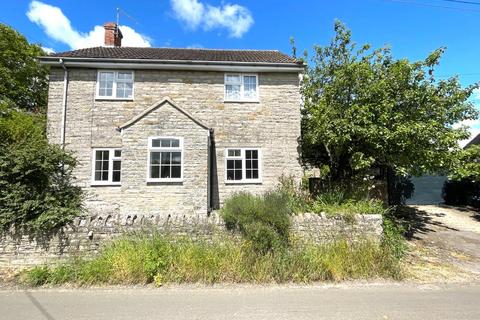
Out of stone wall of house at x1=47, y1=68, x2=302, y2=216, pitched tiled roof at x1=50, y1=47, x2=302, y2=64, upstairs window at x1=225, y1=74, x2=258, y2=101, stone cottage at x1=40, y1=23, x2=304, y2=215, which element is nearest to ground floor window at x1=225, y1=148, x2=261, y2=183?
stone cottage at x1=40, y1=23, x2=304, y2=215

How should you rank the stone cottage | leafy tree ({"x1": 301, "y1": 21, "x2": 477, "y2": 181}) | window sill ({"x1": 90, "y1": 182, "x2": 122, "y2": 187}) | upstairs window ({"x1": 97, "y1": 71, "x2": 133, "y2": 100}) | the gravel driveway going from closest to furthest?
the gravel driveway → leafy tree ({"x1": 301, "y1": 21, "x2": 477, "y2": 181}) → window sill ({"x1": 90, "y1": 182, "x2": 122, "y2": 187}) → the stone cottage → upstairs window ({"x1": 97, "y1": 71, "x2": 133, "y2": 100})

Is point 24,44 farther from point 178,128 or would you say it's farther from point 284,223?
point 284,223

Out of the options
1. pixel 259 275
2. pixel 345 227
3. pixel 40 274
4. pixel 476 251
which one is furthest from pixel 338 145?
pixel 40 274

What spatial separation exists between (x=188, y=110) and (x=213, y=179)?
3.43 metres

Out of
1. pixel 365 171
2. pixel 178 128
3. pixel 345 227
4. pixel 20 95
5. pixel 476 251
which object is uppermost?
pixel 20 95

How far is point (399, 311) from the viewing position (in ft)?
17.3

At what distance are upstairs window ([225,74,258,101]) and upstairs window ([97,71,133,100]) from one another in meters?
4.55

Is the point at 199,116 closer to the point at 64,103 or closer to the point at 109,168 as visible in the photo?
the point at 109,168

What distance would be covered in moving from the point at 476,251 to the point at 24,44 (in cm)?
3052

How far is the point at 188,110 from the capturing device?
14.4 metres

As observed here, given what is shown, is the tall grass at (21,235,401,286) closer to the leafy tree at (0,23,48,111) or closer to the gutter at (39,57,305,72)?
the gutter at (39,57,305,72)

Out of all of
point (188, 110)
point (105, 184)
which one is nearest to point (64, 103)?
point (105, 184)

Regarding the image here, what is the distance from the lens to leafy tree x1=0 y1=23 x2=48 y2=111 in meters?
22.7

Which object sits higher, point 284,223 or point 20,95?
point 20,95
